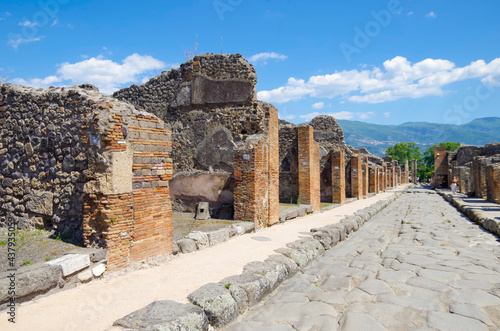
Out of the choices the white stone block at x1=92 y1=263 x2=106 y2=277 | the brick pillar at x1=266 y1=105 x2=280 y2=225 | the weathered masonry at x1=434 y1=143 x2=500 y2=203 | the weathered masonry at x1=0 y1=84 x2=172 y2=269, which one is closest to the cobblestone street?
the white stone block at x1=92 y1=263 x2=106 y2=277

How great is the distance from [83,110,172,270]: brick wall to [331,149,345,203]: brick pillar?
1199 cm

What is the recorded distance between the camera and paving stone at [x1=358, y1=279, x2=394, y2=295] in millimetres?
3964

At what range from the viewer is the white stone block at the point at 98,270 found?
4.24 metres

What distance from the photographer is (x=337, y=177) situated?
16000mm

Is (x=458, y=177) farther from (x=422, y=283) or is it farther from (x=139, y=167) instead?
(x=139, y=167)

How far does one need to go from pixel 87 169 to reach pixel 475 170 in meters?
21.3

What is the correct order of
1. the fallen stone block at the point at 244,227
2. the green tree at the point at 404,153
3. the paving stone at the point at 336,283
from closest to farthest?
the paving stone at the point at 336,283 → the fallen stone block at the point at 244,227 → the green tree at the point at 404,153

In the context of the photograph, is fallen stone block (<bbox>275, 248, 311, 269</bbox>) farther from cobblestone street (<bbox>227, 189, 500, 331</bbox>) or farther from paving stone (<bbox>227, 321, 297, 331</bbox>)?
paving stone (<bbox>227, 321, 297, 331</bbox>)

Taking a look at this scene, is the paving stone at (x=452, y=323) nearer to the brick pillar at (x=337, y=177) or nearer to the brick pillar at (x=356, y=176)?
the brick pillar at (x=337, y=177)

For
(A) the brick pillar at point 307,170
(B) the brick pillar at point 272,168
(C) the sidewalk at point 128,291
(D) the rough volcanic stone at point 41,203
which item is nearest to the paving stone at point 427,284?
(C) the sidewalk at point 128,291

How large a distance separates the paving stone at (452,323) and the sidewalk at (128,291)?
242cm

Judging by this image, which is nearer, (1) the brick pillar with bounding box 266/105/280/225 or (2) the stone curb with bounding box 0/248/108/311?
(2) the stone curb with bounding box 0/248/108/311

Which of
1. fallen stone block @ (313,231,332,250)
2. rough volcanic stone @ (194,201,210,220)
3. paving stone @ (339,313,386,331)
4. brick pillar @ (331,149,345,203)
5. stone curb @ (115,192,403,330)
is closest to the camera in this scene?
paving stone @ (339,313,386,331)

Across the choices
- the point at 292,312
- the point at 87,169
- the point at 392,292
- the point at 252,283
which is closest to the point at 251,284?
the point at 252,283
